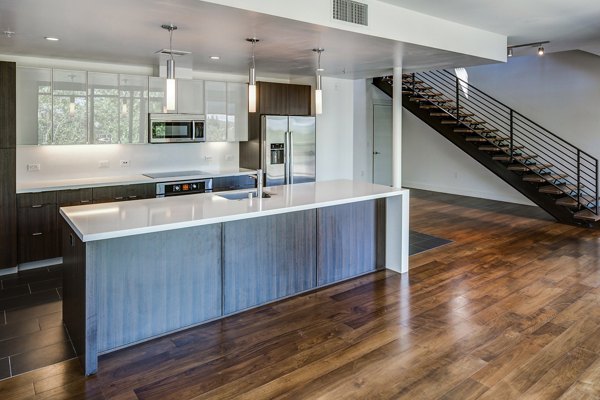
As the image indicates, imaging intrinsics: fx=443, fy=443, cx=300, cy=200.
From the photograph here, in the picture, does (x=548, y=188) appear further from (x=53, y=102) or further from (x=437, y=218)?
(x=53, y=102)

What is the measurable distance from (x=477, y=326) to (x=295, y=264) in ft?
5.21

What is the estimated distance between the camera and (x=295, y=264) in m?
4.04

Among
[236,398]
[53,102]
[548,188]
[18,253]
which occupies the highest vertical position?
[53,102]

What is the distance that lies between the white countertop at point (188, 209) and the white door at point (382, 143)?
5756 millimetres

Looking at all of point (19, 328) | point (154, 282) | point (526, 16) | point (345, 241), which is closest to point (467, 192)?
point (526, 16)

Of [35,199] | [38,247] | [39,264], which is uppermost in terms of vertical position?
[35,199]

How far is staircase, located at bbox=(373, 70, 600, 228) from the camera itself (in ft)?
23.5

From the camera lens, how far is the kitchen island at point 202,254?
2961 millimetres

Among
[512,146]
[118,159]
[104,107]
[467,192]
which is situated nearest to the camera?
[104,107]

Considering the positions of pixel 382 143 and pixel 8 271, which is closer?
pixel 8 271

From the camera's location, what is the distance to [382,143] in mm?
10445

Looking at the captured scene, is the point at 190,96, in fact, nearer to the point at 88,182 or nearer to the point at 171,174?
the point at 171,174

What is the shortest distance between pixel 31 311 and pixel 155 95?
310cm

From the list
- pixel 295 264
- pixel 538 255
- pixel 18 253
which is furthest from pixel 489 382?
pixel 18 253
